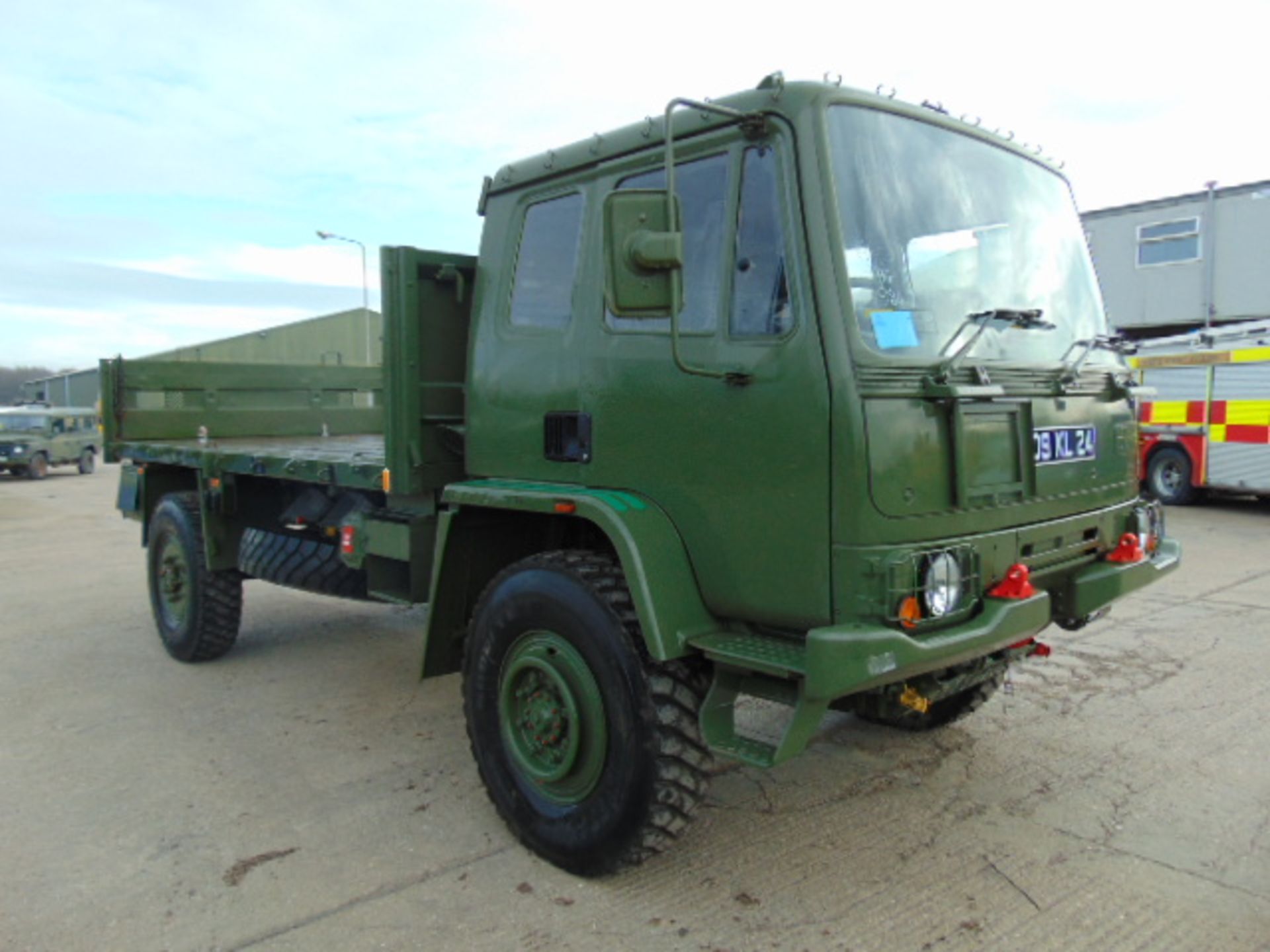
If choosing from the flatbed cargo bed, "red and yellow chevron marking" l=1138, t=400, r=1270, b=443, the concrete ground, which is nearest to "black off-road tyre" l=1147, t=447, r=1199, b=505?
"red and yellow chevron marking" l=1138, t=400, r=1270, b=443

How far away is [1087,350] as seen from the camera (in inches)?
150

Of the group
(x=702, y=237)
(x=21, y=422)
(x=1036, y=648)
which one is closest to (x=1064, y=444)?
(x=1036, y=648)

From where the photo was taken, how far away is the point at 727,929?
10.3 ft

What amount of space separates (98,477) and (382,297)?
23.3m

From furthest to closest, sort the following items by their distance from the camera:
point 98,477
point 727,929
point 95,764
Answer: point 98,477 < point 95,764 < point 727,929

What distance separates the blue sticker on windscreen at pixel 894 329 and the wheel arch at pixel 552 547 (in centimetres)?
91

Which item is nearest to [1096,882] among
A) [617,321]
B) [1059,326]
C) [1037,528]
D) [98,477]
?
[1037,528]

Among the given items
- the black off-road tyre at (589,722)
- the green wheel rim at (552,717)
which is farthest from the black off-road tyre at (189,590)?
the green wheel rim at (552,717)

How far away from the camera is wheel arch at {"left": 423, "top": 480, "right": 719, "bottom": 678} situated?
3.17 metres

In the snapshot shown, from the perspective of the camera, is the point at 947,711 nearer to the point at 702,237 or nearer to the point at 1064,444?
the point at 1064,444

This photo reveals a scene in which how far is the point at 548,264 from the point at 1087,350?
209cm

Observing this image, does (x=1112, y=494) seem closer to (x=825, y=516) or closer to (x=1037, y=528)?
(x=1037, y=528)

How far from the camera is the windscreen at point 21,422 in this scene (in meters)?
23.5

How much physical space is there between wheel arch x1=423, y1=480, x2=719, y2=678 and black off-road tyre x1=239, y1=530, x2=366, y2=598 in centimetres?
112
